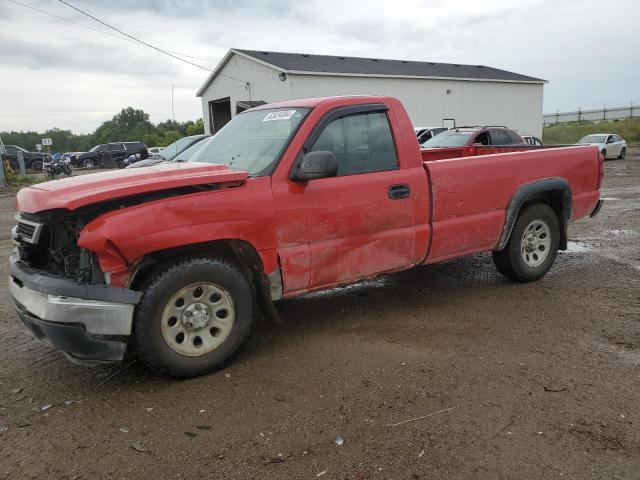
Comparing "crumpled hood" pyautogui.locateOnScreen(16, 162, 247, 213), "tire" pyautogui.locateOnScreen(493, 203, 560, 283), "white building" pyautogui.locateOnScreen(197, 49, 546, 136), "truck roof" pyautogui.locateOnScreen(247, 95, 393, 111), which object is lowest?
"tire" pyautogui.locateOnScreen(493, 203, 560, 283)

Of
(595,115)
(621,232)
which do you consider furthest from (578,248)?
(595,115)

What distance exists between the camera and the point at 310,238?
13.4ft

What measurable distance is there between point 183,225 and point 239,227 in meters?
0.41

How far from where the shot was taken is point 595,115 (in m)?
61.7

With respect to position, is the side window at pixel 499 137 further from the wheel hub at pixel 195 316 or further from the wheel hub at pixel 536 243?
the wheel hub at pixel 195 316

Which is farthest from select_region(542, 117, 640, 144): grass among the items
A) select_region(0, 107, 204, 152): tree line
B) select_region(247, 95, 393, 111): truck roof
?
select_region(0, 107, 204, 152): tree line

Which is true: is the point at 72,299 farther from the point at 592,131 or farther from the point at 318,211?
the point at 592,131

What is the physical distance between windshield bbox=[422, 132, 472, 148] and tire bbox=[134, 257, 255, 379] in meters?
11.1

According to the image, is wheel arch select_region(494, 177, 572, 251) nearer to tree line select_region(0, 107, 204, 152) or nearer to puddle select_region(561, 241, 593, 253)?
puddle select_region(561, 241, 593, 253)

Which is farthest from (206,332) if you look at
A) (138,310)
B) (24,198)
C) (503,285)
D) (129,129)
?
(129,129)

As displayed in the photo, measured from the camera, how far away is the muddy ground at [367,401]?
9.06 feet

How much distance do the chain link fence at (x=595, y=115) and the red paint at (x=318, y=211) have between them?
6194 centimetres

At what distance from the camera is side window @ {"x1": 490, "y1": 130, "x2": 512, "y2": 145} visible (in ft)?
47.9

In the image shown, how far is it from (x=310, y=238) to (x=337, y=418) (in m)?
1.43
